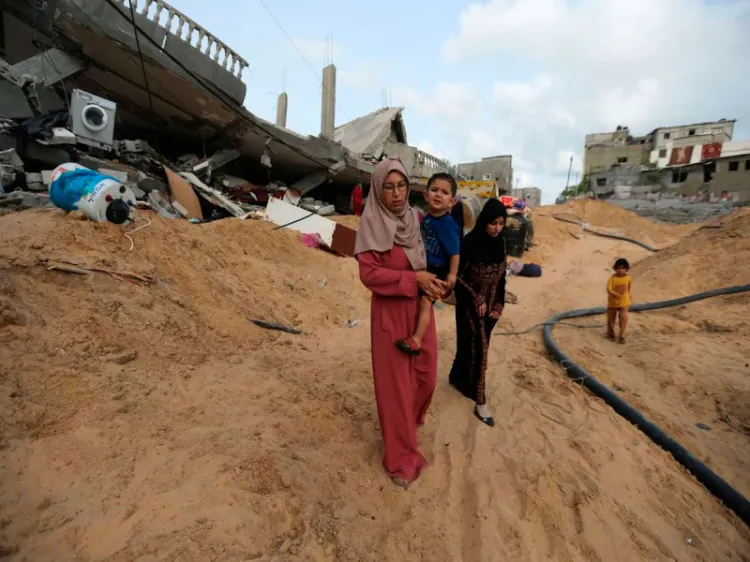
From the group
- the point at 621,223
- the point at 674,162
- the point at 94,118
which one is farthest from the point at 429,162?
the point at 674,162

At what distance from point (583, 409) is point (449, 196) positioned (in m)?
2.27

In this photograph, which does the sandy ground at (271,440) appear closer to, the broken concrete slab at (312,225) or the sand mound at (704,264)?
the sand mound at (704,264)

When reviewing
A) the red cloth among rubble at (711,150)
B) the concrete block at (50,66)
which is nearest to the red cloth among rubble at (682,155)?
the red cloth among rubble at (711,150)

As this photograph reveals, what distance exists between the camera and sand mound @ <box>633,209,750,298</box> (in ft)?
25.1

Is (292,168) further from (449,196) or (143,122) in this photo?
(449,196)

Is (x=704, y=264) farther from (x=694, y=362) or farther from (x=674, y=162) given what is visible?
(x=674, y=162)

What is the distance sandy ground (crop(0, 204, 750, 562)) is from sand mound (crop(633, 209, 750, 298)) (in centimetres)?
337

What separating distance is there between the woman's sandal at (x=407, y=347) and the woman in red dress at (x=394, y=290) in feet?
0.13

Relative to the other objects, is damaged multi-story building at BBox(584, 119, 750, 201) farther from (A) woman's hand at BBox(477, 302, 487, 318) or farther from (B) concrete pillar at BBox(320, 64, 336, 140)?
(A) woman's hand at BBox(477, 302, 487, 318)

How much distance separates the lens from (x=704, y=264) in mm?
8430

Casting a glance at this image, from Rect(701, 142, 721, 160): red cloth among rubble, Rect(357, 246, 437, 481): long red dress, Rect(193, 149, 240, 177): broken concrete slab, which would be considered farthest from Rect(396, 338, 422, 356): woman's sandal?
Rect(701, 142, 721, 160): red cloth among rubble

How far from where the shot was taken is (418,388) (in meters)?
2.54

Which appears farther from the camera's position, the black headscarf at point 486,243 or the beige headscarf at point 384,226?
the black headscarf at point 486,243

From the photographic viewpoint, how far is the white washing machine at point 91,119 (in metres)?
6.20
